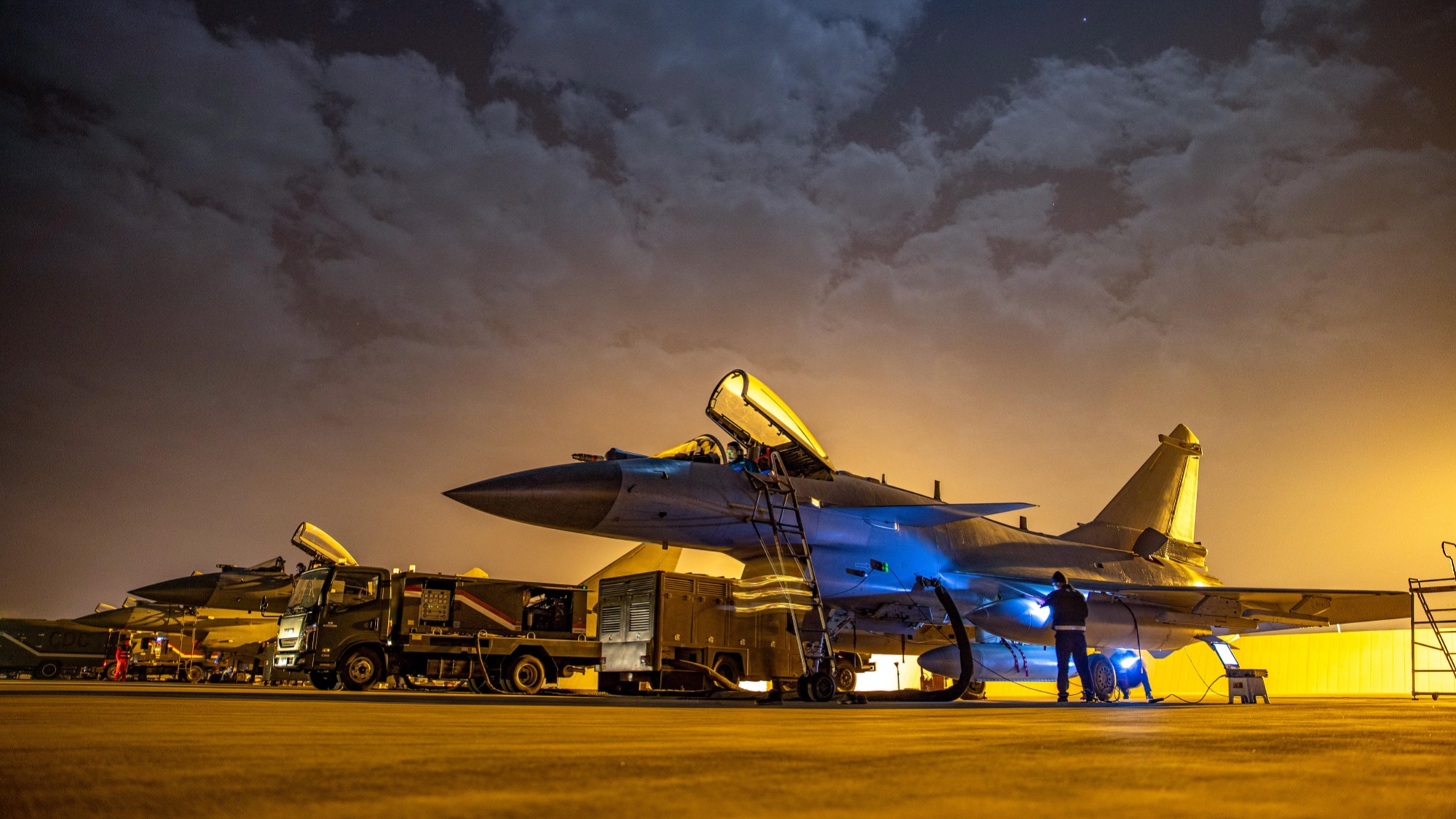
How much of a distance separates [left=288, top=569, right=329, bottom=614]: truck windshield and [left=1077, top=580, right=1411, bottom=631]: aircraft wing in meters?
11.4

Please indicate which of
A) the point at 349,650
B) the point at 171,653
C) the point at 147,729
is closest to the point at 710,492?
the point at 349,650

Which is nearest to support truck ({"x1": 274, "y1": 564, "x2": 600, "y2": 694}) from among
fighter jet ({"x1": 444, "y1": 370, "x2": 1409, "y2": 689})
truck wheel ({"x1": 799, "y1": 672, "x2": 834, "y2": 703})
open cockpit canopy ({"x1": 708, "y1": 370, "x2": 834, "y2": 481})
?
fighter jet ({"x1": 444, "y1": 370, "x2": 1409, "y2": 689})

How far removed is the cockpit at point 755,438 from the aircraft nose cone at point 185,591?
17.9 m

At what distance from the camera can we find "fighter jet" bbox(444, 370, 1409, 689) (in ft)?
32.0

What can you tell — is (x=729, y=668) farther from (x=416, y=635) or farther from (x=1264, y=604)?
(x=1264, y=604)

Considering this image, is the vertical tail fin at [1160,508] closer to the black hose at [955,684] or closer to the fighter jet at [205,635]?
the black hose at [955,684]

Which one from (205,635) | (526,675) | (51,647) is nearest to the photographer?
(526,675)

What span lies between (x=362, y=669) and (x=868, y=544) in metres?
7.63

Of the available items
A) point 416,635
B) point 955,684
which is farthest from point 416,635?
point 955,684

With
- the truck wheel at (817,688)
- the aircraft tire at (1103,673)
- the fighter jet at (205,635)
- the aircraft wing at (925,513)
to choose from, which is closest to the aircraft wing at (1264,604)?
the aircraft tire at (1103,673)

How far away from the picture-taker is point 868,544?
Answer: 38.1 ft

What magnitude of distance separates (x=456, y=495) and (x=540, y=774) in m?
8.16

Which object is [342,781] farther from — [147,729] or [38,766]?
[147,729]

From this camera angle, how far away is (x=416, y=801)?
1.39m
